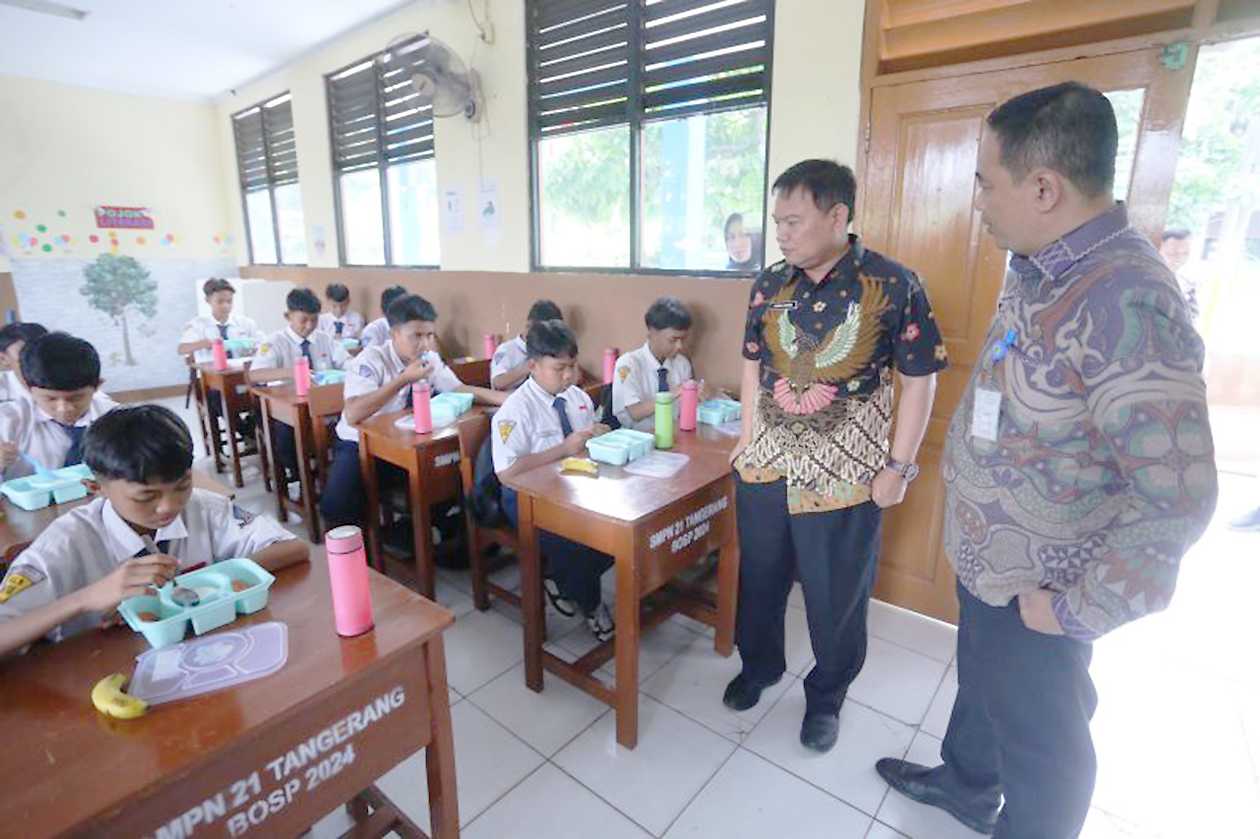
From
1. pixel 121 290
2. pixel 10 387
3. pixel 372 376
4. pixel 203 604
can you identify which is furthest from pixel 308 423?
pixel 121 290

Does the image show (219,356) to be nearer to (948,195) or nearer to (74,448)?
A: (74,448)

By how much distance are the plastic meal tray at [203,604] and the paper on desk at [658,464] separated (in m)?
1.05

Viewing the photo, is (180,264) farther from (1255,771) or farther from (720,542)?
(1255,771)

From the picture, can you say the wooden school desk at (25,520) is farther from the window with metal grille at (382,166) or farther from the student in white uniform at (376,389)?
the window with metal grille at (382,166)

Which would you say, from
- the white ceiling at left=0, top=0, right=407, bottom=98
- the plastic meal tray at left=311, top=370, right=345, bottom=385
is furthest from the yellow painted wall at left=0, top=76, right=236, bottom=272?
the plastic meal tray at left=311, top=370, right=345, bottom=385

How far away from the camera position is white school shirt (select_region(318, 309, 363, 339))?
4.91 metres

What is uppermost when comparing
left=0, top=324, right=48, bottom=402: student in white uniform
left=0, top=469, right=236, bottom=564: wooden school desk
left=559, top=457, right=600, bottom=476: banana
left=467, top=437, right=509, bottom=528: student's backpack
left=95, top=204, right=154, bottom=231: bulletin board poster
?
left=95, top=204, right=154, bottom=231: bulletin board poster

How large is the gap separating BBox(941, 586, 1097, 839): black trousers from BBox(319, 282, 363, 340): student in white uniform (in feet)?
Answer: 15.2

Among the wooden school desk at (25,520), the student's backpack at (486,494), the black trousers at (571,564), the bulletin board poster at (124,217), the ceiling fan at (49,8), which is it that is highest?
the ceiling fan at (49,8)

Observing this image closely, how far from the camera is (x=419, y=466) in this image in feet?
7.73

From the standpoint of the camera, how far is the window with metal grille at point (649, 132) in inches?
113

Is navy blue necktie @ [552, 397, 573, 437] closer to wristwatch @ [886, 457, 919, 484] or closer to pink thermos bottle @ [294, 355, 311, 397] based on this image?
wristwatch @ [886, 457, 919, 484]

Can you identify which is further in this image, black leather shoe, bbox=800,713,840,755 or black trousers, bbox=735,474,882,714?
black leather shoe, bbox=800,713,840,755

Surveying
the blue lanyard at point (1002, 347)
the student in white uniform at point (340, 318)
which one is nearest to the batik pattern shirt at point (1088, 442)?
the blue lanyard at point (1002, 347)
